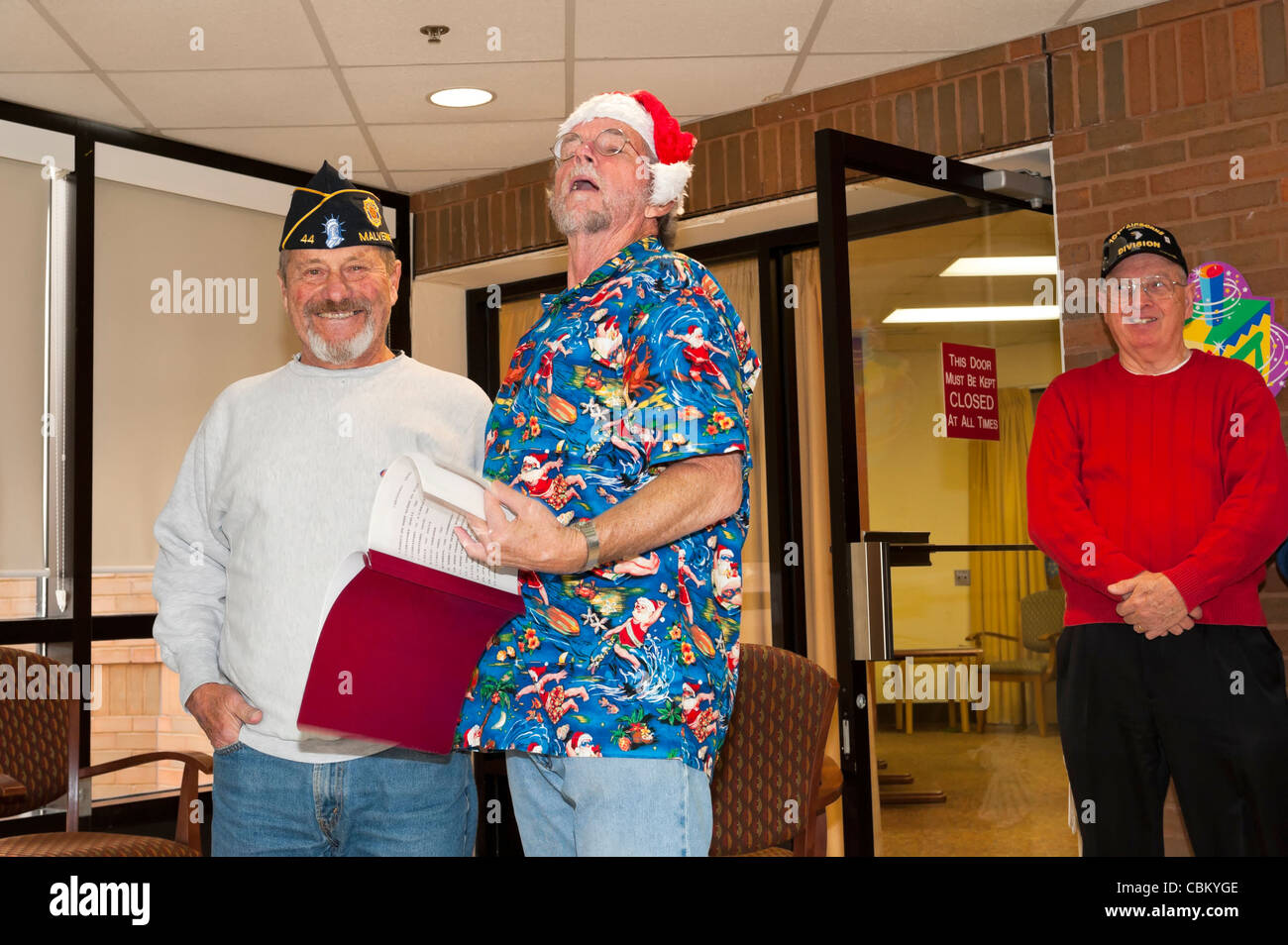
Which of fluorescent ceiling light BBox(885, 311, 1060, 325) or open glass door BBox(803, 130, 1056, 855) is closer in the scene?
open glass door BBox(803, 130, 1056, 855)

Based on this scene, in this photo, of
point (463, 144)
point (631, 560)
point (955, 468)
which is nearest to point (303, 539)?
point (631, 560)

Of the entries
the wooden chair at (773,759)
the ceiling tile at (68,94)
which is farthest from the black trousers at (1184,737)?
the ceiling tile at (68,94)

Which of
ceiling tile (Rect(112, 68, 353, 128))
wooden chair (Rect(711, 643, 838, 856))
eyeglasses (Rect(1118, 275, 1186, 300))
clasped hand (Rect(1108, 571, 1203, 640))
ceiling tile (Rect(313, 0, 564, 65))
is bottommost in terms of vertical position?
wooden chair (Rect(711, 643, 838, 856))

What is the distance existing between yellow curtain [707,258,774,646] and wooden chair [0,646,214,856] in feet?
6.97

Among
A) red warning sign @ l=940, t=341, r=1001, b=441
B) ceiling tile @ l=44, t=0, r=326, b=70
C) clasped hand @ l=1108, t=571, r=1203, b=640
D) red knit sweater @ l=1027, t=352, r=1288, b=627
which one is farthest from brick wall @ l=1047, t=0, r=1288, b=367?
ceiling tile @ l=44, t=0, r=326, b=70

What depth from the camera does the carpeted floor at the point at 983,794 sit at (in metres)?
3.53

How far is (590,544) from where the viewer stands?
1.18m

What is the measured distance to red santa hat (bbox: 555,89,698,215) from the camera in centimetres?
152

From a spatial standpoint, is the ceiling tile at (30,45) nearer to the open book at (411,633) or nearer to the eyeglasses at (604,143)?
the eyeglasses at (604,143)

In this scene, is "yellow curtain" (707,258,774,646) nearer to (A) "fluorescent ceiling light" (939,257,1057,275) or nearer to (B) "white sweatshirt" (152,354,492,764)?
(A) "fluorescent ceiling light" (939,257,1057,275)

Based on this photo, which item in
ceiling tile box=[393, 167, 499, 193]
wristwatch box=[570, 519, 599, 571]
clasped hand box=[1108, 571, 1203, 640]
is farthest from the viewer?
ceiling tile box=[393, 167, 499, 193]

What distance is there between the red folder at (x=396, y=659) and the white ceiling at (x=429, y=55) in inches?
105
